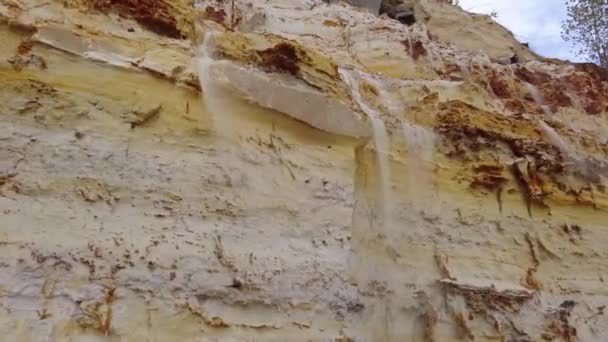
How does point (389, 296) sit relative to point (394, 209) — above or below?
below

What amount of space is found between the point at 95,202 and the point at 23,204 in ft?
1.13

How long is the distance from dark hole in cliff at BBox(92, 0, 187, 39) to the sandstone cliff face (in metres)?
0.01

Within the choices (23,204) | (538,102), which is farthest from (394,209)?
(538,102)

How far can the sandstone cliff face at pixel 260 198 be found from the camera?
292 cm

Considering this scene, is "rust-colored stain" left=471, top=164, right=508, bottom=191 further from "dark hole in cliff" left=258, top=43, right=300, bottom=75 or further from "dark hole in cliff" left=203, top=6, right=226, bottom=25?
"dark hole in cliff" left=203, top=6, right=226, bottom=25

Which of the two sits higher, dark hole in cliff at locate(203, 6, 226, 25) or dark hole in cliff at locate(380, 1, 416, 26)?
dark hole in cliff at locate(380, 1, 416, 26)

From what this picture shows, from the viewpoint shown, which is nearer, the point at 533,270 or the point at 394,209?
the point at 394,209

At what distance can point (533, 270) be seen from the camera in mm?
4449

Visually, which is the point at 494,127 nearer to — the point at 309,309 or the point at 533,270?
the point at 533,270

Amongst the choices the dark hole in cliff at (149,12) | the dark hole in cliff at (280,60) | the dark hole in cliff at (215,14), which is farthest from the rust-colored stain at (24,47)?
the dark hole in cliff at (215,14)

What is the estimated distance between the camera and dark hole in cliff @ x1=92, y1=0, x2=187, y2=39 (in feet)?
12.5

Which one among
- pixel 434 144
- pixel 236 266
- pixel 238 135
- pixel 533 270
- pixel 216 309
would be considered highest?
pixel 434 144

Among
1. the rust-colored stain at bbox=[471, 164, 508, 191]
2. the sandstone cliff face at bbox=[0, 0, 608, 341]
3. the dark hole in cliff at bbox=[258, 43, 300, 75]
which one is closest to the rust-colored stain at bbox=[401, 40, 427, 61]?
the sandstone cliff face at bbox=[0, 0, 608, 341]

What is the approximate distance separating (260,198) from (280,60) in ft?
3.46
